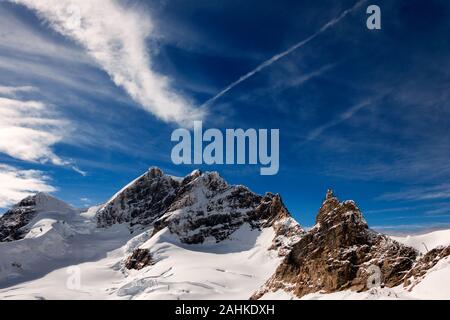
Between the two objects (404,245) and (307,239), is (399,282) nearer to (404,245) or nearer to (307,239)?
(404,245)

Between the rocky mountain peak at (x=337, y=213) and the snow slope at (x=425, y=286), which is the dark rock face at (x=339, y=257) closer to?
the rocky mountain peak at (x=337, y=213)

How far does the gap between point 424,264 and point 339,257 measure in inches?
1059

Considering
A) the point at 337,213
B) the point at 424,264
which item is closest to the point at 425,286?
the point at 424,264

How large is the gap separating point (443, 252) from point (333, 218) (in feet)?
129

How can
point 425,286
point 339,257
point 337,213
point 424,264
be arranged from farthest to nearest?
1. point 337,213
2. point 339,257
3. point 424,264
4. point 425,286

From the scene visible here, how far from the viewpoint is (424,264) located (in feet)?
306

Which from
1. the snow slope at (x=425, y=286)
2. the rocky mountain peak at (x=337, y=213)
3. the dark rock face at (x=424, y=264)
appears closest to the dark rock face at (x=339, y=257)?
the rocky mountain peak at (x=337, y=213)

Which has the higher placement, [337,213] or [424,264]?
[337,213]

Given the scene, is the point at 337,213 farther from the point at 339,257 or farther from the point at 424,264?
the point at 424,264

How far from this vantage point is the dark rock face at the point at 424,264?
90438 millimetres

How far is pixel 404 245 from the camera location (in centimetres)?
10819

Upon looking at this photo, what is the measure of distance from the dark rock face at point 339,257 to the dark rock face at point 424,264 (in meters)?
4.85
